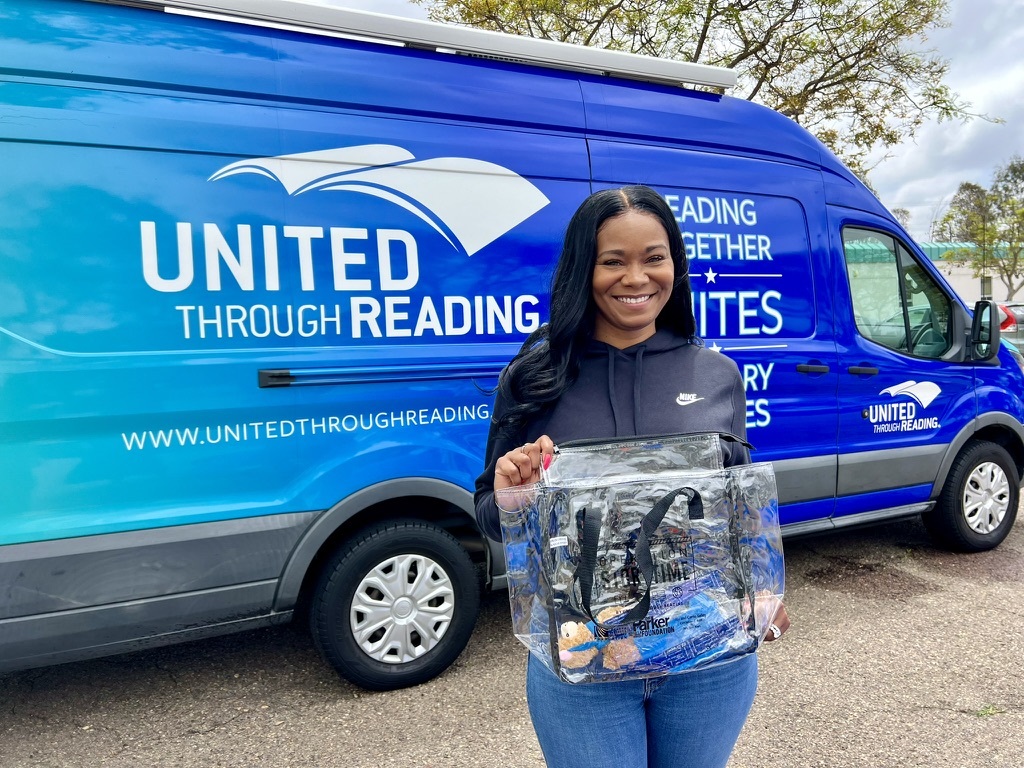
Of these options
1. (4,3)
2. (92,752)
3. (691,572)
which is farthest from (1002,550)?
(4,3)

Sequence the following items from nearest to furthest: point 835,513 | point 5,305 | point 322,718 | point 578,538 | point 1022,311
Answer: point 578,538
point 5,305
point 322,718
point 835,513
point 1022,311

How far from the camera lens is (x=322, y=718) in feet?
9.32

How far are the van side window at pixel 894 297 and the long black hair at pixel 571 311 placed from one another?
10.3 feet

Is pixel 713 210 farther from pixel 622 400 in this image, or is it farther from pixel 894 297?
pixel 622 400

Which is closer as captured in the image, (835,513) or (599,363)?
(599,363)

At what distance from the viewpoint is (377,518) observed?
9.74ft

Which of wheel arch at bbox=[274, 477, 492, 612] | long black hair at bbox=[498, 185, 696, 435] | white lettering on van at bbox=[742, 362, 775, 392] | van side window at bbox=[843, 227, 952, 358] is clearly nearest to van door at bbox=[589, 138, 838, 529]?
white lettering on van at bbox=[742, 362, 775, 392]

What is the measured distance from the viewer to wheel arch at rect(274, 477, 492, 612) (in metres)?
2.77

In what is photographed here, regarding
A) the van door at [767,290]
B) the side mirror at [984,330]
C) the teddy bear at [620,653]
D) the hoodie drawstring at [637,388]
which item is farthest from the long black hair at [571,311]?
the side mirror at [984,330]

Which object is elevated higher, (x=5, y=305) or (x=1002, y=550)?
(x=5, y=305)

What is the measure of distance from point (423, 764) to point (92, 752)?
1162mm

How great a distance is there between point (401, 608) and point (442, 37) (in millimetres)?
2276

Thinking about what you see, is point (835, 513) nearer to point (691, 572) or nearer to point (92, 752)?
point (691, 572)

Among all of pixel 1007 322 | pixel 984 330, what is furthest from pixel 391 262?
pixel 1007 322
